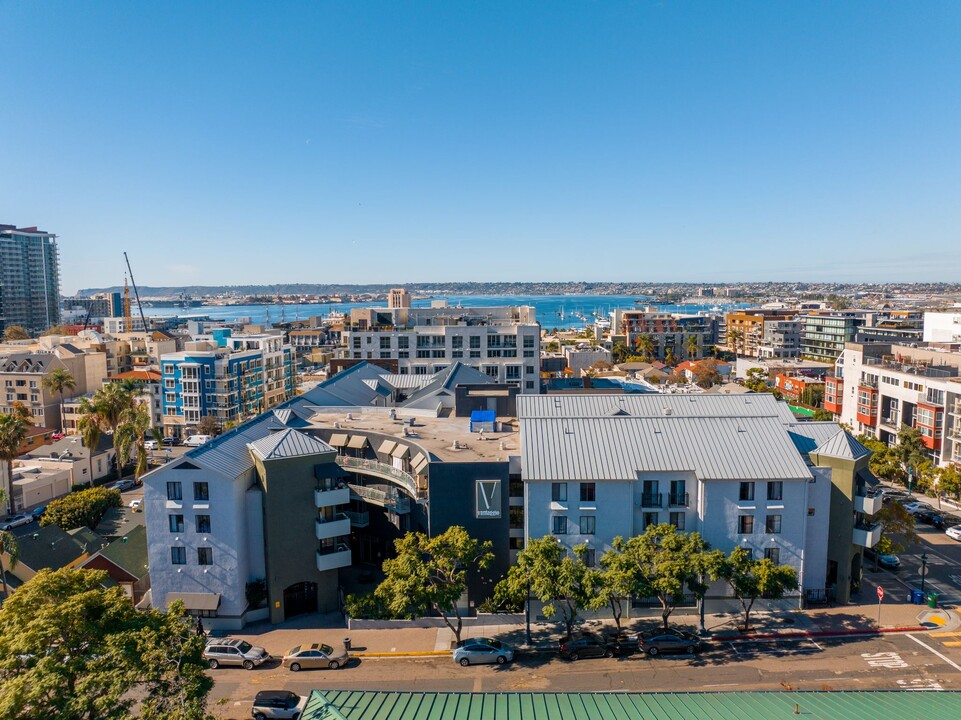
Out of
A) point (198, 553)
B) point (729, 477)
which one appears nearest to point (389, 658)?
point (198, 553)

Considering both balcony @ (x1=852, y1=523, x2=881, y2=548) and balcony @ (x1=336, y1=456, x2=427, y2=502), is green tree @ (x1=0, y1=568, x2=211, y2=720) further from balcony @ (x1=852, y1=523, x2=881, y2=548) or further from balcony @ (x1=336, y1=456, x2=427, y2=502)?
balcony @ (x1=852, y1=523, x2=881, y2=548)

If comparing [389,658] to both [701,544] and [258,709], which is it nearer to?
[258,709]

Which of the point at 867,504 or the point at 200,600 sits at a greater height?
the point at 867,504

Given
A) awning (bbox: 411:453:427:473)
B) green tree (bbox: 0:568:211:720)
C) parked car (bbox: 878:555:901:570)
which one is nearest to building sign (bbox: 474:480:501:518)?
awning (bbox: 411:453:427:473)

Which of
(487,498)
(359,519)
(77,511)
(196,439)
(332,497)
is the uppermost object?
(487,498)

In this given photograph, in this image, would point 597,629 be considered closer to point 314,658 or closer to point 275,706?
point 314,658

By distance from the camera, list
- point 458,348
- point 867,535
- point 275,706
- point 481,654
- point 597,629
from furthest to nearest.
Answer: point 458,348 → point 867,535 → point 597,629 → point 481,654 → point 275,706

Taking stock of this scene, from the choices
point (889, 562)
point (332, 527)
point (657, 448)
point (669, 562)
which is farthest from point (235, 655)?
point (889, 562)
